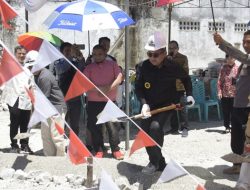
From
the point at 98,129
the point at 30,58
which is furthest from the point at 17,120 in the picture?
the point at 98,129

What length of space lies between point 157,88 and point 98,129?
5.60ft

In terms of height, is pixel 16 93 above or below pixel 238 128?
above

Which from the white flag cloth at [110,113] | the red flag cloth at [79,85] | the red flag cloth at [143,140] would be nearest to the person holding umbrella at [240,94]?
the red flag cloth at [143,140]

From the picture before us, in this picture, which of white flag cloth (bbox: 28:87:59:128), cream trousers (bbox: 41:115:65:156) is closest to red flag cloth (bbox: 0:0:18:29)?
white flag cloth (bbox: 28:87:59:128)

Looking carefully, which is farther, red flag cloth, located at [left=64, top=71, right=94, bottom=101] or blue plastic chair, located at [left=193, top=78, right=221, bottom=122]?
blue plastic chair, located at [left=193, top=78, right=221, bottom=122]

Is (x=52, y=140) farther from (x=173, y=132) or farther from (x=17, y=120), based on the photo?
(x=173, y=132)

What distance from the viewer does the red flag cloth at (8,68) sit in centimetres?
381

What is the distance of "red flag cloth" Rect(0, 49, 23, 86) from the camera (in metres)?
3.81

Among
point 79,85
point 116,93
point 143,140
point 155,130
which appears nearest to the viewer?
point 79,85

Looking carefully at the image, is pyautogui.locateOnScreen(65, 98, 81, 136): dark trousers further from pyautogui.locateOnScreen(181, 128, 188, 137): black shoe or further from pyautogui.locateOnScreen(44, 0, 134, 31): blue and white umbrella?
pyautogui.locateOnScreen(181, 128, 188, 137): black shoe

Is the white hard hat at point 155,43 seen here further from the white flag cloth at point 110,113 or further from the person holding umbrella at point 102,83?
the person holding umbrella at point 102,83

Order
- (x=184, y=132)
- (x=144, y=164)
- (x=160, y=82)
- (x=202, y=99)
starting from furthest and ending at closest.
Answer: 1. (x=202, y=99)
2. (x=184, y=132)
3. (x=144, y=164)
4. (x=160, y=82)

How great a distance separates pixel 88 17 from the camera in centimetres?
626

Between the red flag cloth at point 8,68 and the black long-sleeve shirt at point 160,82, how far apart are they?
2.00 metres
